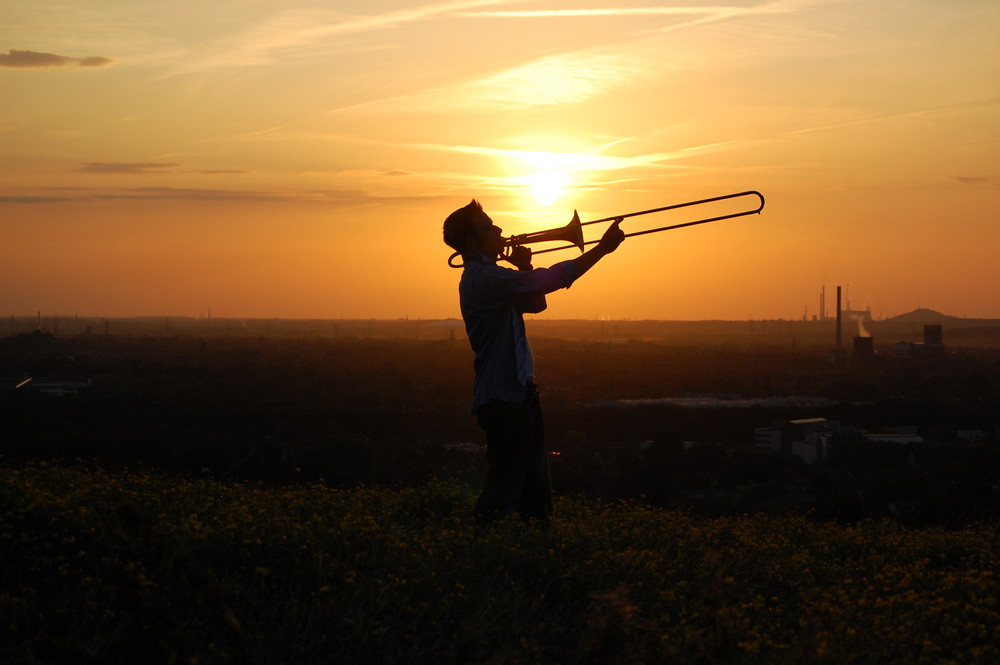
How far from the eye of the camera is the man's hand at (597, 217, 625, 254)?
6.25m

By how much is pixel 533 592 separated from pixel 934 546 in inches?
131

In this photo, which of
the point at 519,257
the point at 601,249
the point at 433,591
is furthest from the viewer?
the point at 519,257

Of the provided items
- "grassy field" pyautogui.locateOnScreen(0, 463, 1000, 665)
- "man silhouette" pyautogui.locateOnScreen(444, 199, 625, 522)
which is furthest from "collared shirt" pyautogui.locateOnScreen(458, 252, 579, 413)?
"grassy field" pyautogui.locateOnScreen(0, 463, 1000, 665)

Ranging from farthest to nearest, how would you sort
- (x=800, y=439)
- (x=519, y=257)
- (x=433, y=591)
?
(x=800, y=439), (x=519, y=257), (x=433, y=591)

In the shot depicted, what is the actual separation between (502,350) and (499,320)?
0.18 metres

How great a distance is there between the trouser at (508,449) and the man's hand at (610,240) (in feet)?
3.11

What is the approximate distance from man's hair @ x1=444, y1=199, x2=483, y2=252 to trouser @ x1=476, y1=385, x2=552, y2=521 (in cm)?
100

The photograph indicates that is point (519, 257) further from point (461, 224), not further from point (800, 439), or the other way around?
point (800, 439)

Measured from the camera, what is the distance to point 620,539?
22.3ft

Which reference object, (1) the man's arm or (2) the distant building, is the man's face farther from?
(2) the distant building

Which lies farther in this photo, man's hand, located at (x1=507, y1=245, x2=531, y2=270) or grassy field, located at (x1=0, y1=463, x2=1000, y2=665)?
man's hand, located at (x1=507, y1=245, x2=531, y2=270)

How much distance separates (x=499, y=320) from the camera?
6.52 metres

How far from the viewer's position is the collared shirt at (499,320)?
636 cm

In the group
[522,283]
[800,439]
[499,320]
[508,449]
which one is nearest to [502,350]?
[499,320]
